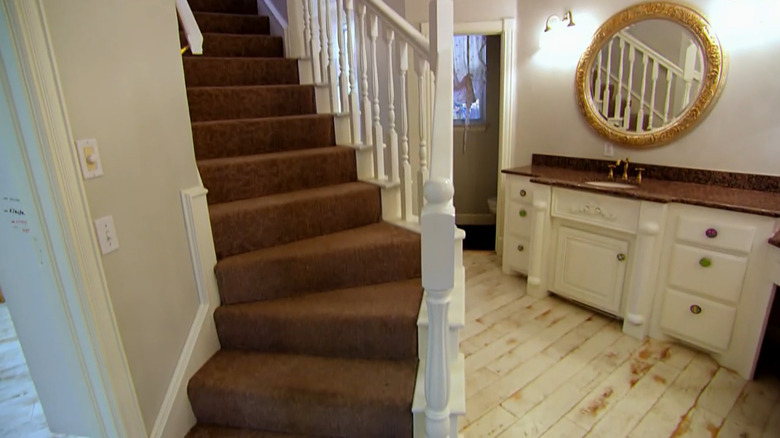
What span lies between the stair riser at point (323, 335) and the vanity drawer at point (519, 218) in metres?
1.89

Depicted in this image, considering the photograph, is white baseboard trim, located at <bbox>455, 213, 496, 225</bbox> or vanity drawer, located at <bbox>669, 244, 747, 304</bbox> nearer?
vanity drawer, located at <bbox>669, 244, 747, 304</bbox>

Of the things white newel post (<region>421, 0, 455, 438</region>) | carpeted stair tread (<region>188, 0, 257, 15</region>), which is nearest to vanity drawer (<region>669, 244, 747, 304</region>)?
white newel post (<region>421, 0, 455, 438</region>)

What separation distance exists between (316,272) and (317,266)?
29mm

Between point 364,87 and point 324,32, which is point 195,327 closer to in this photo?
point 364,87

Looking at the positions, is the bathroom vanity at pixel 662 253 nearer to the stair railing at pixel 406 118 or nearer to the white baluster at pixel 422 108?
the stair railing at pixel 406 118

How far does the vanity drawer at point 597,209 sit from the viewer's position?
8.30 ft

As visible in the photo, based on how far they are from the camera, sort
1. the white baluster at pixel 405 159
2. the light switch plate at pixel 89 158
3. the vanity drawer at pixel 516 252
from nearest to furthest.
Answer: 1. the light switch plate at pixel 89 158
2. the white baluster at pixel 405 159
3. the vanity drawer at pixel 516 252

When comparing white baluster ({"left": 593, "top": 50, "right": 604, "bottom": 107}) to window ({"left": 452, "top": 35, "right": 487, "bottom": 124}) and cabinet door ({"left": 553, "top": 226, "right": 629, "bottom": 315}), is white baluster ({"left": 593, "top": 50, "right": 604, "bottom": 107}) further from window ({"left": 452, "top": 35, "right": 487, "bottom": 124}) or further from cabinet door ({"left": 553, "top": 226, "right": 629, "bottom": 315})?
window ({"left": 452, "top": 35, "right": 487, "bottom": 124})

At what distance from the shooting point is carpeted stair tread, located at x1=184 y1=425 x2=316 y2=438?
1.59 meters

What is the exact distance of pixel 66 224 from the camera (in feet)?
3.74

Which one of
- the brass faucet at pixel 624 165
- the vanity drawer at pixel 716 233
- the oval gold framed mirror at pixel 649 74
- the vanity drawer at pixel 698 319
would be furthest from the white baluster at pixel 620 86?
the vanity drawer at pixel 698 319

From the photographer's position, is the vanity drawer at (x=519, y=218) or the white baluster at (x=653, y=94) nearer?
the white baluster at (x=653, y=94)

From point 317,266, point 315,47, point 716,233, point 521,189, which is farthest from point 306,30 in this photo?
point 716,233

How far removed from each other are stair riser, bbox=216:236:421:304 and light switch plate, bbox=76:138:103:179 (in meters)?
0.69
